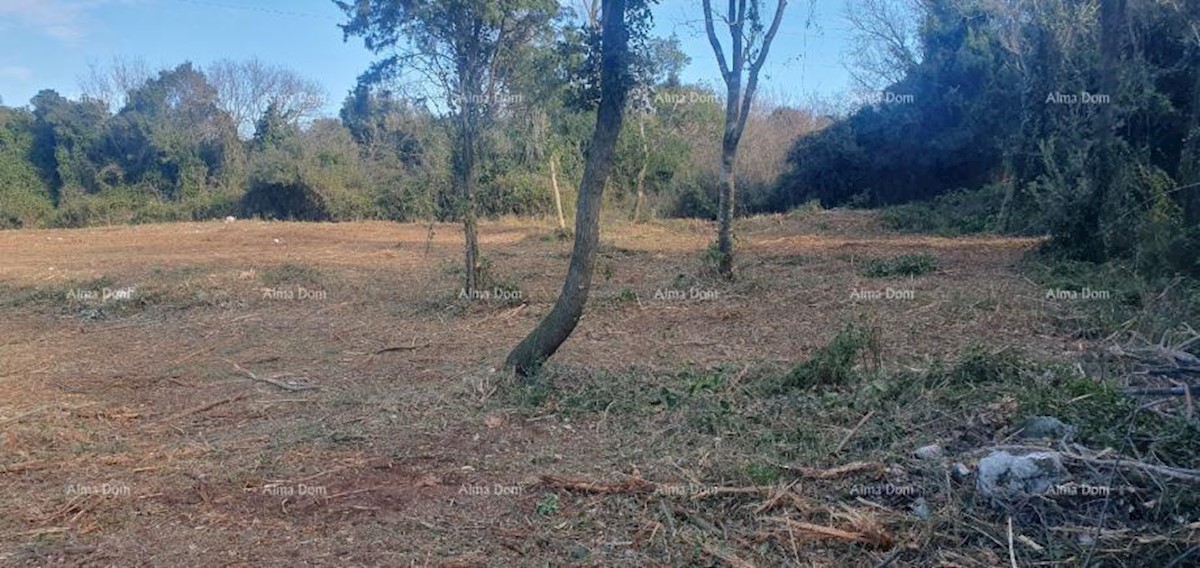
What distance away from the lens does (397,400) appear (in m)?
6.13

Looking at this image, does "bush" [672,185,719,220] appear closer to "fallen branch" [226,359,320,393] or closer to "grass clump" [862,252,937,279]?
"grass clump" [862,252,937,279]

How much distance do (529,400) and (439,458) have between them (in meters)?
1.07

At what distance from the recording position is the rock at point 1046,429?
3.89m

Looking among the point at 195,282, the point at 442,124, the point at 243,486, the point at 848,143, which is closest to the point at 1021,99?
the point at 848,143

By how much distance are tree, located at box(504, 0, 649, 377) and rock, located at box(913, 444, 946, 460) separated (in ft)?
8.95

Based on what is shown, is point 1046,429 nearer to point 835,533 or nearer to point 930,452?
point 930,452

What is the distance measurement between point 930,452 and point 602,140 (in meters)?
3.06

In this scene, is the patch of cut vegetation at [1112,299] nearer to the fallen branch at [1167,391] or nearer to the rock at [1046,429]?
the fallen branch at [1167,391]

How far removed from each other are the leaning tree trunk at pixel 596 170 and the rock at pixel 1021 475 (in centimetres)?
317

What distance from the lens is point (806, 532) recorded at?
11.8 ft

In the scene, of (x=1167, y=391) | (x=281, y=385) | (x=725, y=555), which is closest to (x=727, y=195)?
(x=281, y=385)

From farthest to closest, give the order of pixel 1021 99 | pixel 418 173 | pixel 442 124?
pixel 418 173 → pixel 1021 99 → pixel 442 124

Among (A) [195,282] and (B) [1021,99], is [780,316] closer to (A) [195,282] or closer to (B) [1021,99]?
(A) [195,282]

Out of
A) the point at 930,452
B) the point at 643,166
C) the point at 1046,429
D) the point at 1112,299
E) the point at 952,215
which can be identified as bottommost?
the point at 930,452
